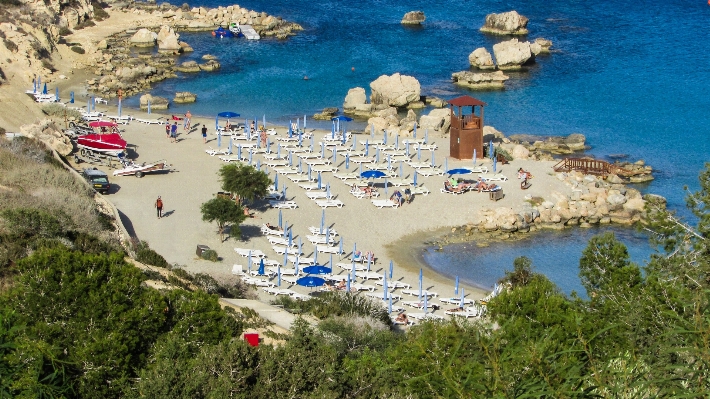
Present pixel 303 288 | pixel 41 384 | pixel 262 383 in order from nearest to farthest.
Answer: pixel 41 384 < pixel 262 383 < pixel 303 288

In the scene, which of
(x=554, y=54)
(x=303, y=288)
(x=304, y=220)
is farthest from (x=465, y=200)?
(x=554, y=54)

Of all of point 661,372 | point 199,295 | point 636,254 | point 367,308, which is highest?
point 661,372

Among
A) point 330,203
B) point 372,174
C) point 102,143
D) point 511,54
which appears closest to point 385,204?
point 372,174

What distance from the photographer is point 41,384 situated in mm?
10141

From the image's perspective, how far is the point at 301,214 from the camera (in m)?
28.9

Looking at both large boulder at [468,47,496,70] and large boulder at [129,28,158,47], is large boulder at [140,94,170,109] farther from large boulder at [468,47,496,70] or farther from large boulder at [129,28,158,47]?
large boulder at [468,47,496,70]

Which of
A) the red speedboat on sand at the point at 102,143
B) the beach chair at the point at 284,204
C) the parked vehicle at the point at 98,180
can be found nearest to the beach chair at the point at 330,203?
the beach chair at the point at 284,204

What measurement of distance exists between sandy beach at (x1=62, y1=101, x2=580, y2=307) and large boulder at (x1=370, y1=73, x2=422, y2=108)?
29.1 feet

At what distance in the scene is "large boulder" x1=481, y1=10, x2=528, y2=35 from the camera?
62906mm

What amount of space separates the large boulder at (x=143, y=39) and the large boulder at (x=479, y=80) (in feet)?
62.0

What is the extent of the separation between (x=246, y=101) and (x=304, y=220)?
18792 millimetres

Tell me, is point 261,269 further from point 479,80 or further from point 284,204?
point 479,80

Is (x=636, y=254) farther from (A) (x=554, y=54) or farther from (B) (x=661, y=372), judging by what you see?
(A) (x=554, y=54)

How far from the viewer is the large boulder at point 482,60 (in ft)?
174
